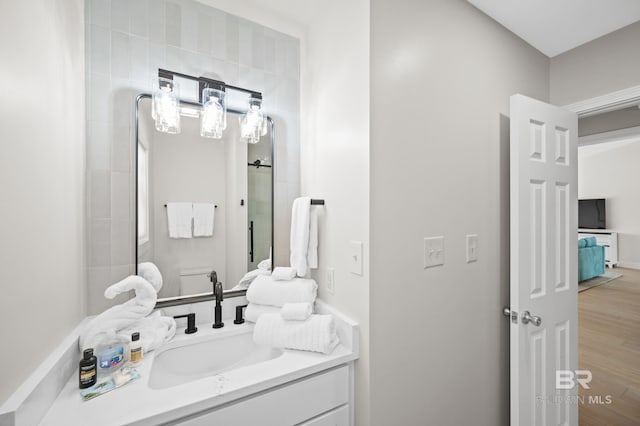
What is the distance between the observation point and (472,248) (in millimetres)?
1332

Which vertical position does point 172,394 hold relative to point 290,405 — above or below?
above

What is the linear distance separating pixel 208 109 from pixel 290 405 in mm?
1300

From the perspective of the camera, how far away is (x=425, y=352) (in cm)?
116

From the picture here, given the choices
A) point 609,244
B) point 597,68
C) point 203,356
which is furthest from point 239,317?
point 609,244

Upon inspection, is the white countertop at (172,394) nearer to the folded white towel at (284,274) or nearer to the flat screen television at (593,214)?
the folded white towel at (284,274)

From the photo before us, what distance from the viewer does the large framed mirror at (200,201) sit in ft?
4.07

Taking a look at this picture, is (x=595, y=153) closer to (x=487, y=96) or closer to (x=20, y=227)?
(x=487, y=96)

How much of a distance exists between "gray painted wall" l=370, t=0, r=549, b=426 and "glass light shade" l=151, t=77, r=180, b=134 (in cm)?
88

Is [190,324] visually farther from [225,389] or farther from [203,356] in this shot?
[225,389]

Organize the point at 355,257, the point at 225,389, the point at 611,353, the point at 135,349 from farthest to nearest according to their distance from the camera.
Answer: the point at 611,353
the point at 355,257
the point at 135,349
the point at 225,389

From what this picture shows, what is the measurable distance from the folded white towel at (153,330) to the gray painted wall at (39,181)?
0.67ft

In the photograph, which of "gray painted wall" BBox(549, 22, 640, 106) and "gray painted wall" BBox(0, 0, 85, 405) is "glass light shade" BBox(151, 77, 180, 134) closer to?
"gray painted wall" BBox(0, 0, 85, 405)

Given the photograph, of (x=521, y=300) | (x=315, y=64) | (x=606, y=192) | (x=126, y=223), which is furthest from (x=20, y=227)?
(x=606, y=192)

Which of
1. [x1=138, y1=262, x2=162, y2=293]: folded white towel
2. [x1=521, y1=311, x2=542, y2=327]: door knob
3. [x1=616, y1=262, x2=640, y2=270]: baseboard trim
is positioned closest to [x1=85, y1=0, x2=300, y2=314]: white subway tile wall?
[x1=138, y1=262, x2=162, y2=293]: folded white towel
